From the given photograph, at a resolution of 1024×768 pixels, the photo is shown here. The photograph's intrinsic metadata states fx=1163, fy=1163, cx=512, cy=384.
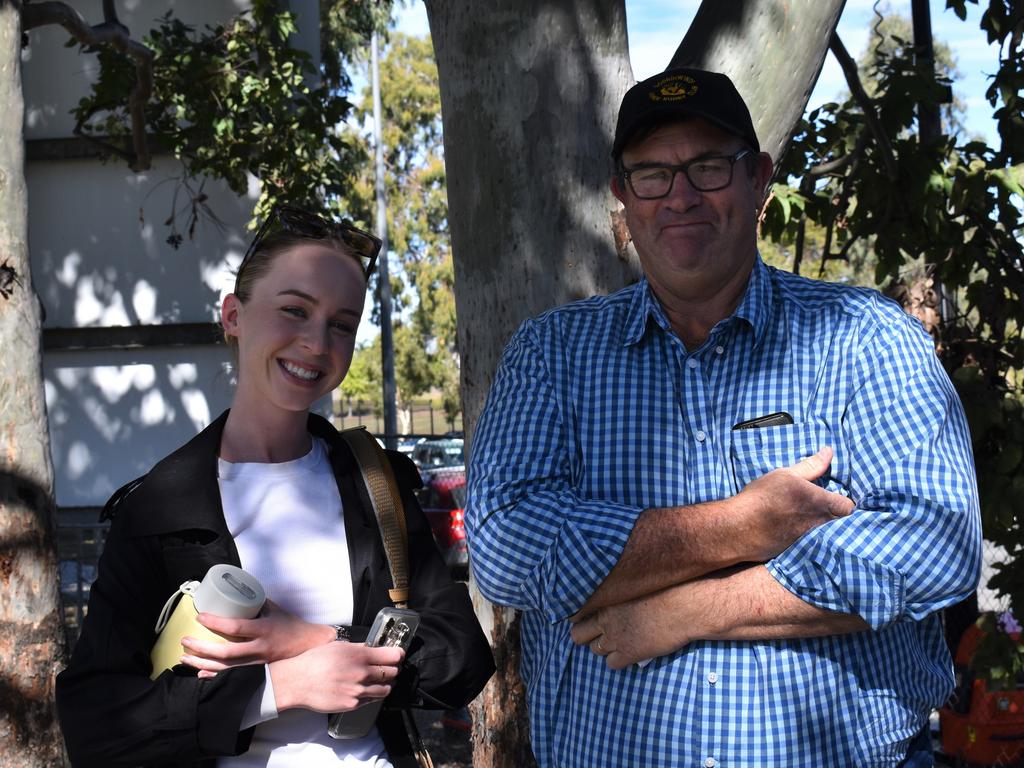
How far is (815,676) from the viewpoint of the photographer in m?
2.28

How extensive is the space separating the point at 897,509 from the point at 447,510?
1144cm

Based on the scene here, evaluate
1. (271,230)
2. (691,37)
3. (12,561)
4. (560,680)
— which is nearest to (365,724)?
(560,680)

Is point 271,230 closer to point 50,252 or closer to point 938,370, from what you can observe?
point 938,370

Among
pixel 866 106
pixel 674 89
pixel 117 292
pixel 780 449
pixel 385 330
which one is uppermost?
pixel 866 106

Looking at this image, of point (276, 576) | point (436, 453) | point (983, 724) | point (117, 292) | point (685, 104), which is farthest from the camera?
point (436, 453)

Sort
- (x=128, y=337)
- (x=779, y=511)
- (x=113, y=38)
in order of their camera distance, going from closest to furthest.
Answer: (x=779, y=511) → (x=113, y=38) → (x=128, y=337)

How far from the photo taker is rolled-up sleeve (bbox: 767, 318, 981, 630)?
2.18 m

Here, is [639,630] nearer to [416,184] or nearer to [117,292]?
[117,292]

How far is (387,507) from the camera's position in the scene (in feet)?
8.20

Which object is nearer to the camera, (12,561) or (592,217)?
(592,217)

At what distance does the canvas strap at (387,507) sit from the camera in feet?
8.02

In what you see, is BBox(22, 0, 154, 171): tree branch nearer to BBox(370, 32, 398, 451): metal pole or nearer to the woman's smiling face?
the woman's smiling face

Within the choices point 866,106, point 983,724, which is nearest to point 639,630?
point 866,106

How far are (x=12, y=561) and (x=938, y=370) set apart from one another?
132 inches
